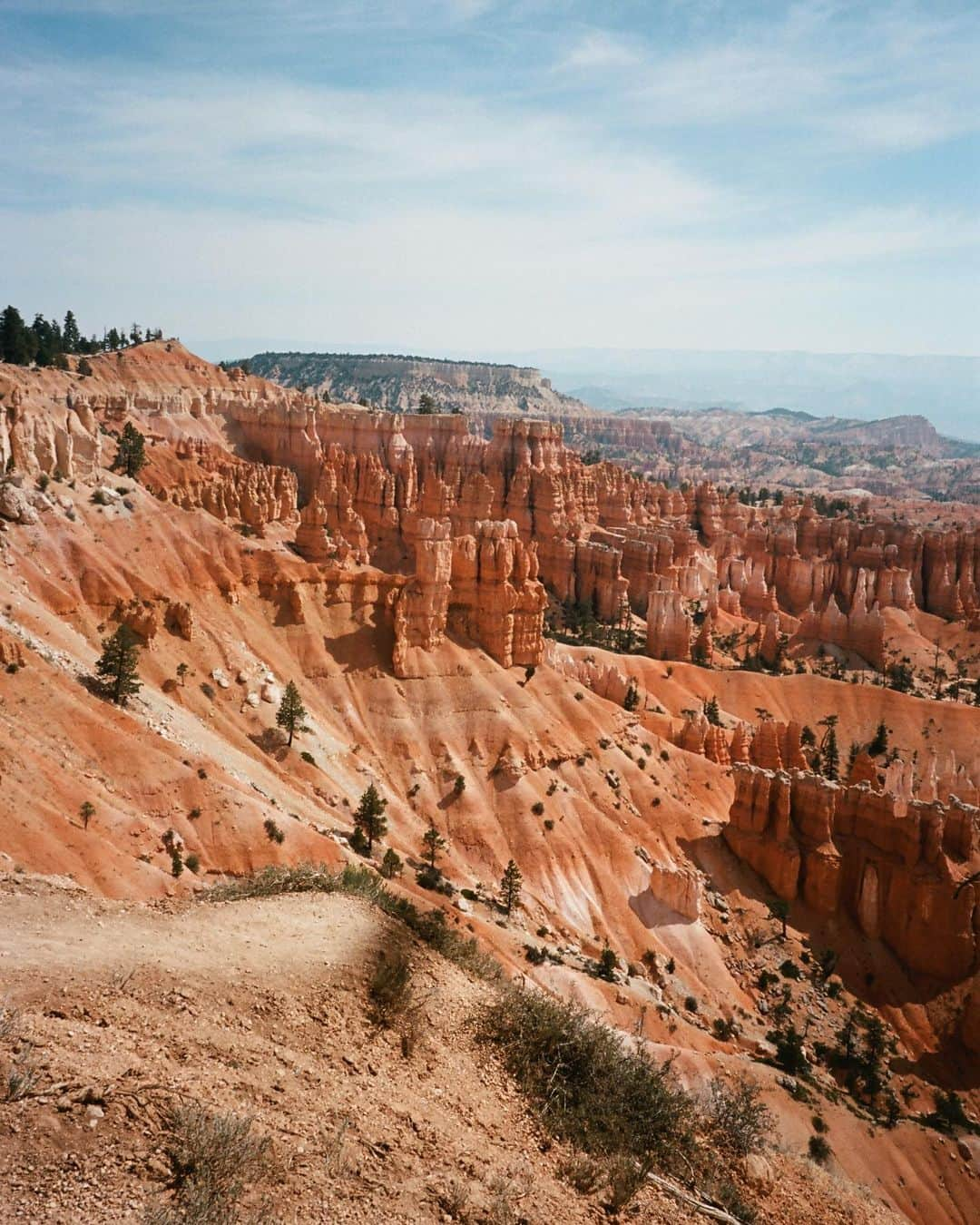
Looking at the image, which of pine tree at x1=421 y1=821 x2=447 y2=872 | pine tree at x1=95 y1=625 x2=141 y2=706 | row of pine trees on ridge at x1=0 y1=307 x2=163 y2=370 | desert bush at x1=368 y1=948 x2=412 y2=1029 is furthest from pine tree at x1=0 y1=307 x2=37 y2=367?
Answer: desert bush at x1=368 y1=948 x2=412 y2=1029

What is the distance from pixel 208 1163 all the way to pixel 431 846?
28.6m

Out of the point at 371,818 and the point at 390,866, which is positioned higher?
the point at 371,818

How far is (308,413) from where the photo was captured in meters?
85.1

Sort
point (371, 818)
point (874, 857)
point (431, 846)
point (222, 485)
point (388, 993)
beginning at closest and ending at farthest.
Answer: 1. point (388, 993)
2. point (371, 818)
3. point (431, 846)
4. point (874, 857)
5. point (222, 485)

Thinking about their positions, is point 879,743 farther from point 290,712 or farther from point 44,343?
point 44,343

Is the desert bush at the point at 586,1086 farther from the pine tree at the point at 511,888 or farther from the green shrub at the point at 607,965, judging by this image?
the pine tree at the point at 511,888

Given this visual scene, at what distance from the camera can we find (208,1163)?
388 inches

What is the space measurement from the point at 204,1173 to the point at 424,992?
7.01m

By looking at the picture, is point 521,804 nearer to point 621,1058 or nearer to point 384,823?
point 384,823

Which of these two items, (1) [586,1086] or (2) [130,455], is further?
(2) [130,455]

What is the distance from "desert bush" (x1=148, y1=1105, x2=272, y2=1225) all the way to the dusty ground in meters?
0.21

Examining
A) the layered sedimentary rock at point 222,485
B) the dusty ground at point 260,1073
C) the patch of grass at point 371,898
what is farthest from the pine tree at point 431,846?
the layered sedimentary rock at point 222,485

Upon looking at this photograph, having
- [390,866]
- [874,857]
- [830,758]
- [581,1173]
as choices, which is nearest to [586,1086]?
[581,1173]

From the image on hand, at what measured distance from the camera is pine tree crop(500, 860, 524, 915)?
121 ft
